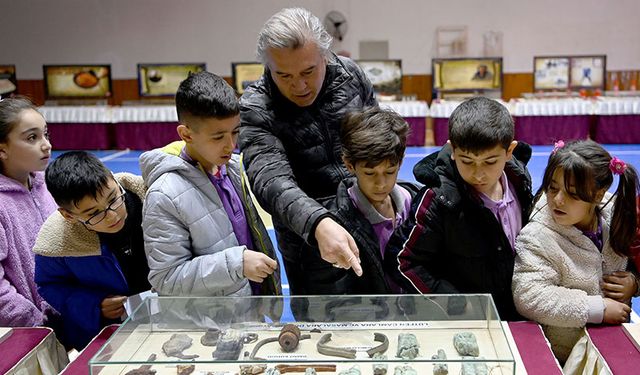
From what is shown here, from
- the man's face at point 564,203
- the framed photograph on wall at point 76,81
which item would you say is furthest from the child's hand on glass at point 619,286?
the framed photograph on wall at point 76,81

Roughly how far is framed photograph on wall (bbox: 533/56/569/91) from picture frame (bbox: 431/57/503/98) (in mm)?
834

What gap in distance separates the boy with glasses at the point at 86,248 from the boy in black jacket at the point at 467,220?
3.52 ft

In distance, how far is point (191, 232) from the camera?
2.14m

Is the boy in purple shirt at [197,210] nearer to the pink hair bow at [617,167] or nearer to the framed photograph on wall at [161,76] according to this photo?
the pink hair bow at [617,167]

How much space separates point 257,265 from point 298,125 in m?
0.58

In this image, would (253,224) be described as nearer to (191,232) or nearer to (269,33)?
(191,232)

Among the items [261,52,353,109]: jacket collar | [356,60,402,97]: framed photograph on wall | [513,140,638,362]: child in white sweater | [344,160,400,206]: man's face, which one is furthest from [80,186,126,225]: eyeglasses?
[356,60,402,97]: framed photograph on wall

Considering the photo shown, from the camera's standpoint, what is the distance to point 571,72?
1257cm

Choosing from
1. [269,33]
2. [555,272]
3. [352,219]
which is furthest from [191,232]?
[555,272]

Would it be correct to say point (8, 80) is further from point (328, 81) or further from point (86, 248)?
point (328, 81)

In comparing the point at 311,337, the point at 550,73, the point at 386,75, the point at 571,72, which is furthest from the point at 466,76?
the point at 311,337

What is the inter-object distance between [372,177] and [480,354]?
2.63 feet

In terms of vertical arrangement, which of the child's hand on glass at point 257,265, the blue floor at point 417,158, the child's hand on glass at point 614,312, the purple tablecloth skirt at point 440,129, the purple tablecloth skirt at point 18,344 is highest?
the child's hand on glass at point 257,265

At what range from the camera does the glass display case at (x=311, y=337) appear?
1503mm
